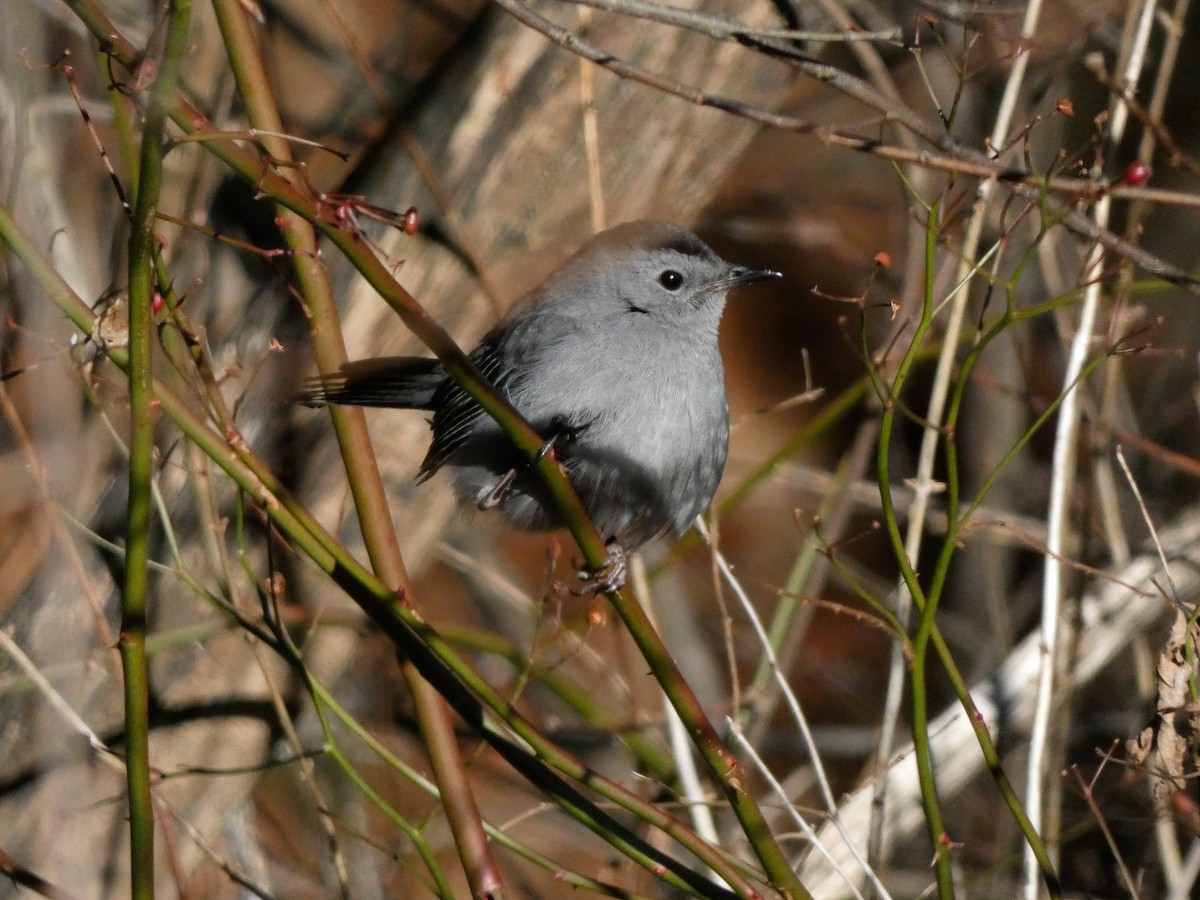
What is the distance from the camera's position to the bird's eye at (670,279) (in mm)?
3678

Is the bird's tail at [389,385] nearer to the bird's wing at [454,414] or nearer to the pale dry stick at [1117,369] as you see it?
the bird's wing at [454,414]

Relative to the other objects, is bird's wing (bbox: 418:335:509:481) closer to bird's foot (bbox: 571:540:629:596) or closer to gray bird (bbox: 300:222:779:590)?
gray bird (bbox: 300:222:779:590)

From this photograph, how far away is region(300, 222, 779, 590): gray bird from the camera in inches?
125

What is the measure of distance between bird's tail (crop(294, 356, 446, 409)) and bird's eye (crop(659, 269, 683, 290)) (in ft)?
2.34

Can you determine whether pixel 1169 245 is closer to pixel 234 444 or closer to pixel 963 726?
pixel 963 726

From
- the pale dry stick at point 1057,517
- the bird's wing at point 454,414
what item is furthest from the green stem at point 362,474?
the pale dry stick at point 1057,517

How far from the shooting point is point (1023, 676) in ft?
11.3

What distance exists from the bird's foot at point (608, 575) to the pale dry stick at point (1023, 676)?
2.90 feet

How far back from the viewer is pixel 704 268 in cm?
372

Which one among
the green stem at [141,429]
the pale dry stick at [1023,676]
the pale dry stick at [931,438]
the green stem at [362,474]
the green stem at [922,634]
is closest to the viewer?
the green stem at [141,429]

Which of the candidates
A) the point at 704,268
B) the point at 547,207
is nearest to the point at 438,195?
the point at 547,207

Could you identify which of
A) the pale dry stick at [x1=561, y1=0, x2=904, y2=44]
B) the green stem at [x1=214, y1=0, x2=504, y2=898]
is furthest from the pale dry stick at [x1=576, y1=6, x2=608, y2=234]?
the green stem at [x1=214, y1=0, x2=504, y2=898]

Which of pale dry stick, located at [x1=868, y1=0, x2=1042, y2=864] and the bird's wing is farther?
the bird's wing

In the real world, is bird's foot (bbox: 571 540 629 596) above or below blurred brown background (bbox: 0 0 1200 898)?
below
